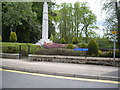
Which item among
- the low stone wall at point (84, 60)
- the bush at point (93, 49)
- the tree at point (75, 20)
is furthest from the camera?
the tree at point (75, 20)

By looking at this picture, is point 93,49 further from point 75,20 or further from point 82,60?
point 75,20

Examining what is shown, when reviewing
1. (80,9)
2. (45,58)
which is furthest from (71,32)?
(45,58)

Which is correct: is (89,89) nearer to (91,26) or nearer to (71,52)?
(71,52)

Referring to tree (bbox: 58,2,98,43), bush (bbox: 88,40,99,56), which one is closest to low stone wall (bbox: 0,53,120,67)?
bush (bbox: 88,40,99,56)

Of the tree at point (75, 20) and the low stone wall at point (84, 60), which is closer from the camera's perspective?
the low stone wall at point (84, 60)

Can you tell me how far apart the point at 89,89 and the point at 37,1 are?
3400cm

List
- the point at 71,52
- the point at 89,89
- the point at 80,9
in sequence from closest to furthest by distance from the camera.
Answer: the point at 89,89 → the point at 71,52 → the point at 80,9

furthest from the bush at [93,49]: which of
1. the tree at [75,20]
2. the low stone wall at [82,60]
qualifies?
the tree at [75,20]

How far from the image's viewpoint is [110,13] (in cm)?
1362

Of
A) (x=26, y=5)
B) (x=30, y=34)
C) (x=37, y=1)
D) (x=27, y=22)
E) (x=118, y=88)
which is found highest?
(x=37, y=1)

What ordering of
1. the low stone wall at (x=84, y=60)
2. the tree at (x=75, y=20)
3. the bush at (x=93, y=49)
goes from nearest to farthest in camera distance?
the low stone wall at (x=84, y=60)
the bush at (x=93, y=49)
the tree at (x=75, y=20)

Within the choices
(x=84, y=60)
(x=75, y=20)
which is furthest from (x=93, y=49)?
(x=75, y=20)

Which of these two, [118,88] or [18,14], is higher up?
[18,14]

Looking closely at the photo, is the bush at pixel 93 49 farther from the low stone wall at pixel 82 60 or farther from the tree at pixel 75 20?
the tree at pixel 75 20
